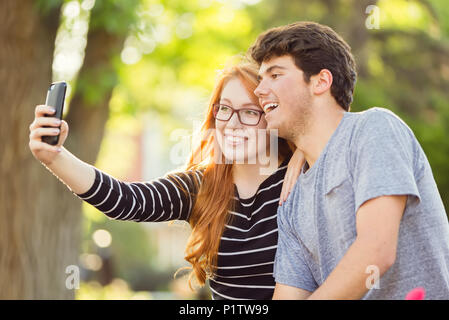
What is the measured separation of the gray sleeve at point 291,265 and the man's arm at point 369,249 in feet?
1.41

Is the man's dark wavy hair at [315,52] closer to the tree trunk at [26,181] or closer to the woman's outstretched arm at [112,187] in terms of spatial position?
the woman's outstretched arm at [112,187]

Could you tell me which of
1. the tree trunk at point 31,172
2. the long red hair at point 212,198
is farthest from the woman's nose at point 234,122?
the tree trunk at point 31,172

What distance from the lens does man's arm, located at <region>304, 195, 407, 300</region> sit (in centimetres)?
196

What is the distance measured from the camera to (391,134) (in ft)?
6.81

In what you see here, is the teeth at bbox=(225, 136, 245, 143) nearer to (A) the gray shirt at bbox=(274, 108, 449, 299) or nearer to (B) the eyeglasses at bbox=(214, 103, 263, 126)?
(B) the eyeglasses at bbox=(214, 103, 263, 126)

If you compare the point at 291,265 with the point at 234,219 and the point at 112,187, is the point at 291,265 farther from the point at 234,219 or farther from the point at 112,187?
the point at 112,187

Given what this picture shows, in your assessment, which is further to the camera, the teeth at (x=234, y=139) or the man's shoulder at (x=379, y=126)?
Result: the teeth at (x=234, y=139)

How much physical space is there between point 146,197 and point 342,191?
947mm

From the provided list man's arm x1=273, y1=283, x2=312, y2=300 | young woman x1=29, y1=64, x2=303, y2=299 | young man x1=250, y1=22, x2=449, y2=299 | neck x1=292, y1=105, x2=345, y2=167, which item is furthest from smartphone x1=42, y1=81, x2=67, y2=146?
man's arm x1=273, y1=283, x2=312, y2=300

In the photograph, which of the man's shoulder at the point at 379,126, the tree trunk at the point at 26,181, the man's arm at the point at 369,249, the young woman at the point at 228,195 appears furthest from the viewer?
the tree trunk at the point at 26,181

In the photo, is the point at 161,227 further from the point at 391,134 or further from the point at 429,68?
the point at 391,134

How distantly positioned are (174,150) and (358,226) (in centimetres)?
179

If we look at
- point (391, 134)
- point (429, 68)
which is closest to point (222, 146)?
point (391, 134)

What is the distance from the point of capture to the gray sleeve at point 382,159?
1.98 metres
